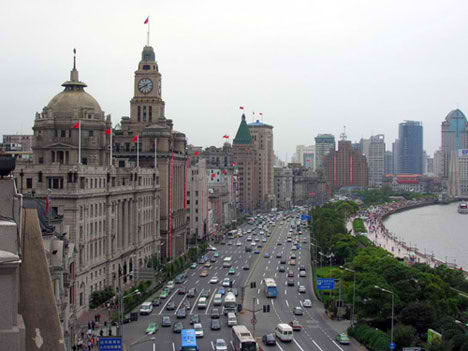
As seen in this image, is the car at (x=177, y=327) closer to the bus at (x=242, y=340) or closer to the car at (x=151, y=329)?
the car at (x=151, y=329)

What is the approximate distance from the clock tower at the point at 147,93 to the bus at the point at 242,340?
209ft

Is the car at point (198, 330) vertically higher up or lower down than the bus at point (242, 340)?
lower down

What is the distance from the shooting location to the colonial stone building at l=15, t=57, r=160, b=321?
63172 mm

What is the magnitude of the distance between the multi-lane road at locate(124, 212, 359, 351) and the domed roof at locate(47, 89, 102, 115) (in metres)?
24.9

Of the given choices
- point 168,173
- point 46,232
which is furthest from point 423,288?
point 168,173

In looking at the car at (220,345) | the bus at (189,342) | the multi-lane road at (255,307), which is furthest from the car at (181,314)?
the bus at (189,342)

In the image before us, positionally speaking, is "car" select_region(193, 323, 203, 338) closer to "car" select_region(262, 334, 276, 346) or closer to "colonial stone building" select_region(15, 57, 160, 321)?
"car" select_region(262, 334, 276, 346)

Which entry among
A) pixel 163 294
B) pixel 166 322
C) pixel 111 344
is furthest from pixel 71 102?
pixel 111 344

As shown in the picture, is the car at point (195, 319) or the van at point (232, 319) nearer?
the van at point (232, 319)

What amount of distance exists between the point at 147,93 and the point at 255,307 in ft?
169

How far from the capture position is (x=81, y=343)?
5006 cm

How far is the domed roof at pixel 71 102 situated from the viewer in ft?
271

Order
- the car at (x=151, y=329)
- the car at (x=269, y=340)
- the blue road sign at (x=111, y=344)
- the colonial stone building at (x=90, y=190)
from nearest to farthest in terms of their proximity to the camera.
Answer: the blue road sign at (x=111, y=344) → the car at (x=269, y=340) → the car at (x=151, y=329) → the colonial stone building at (x=90, y=190)

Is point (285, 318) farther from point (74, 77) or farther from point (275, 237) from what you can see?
point (275, 237)
